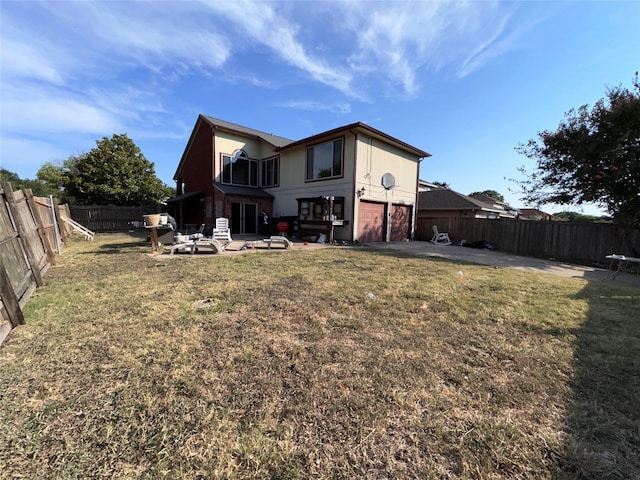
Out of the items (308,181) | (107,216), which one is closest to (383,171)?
(308,181)

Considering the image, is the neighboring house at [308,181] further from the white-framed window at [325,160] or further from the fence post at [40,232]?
the fence post at [40,232]

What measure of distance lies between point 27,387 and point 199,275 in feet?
12.1

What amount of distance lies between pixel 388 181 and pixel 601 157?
8.07 meters

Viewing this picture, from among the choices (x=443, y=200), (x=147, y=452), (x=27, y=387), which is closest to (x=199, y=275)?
(x=27, y=387)

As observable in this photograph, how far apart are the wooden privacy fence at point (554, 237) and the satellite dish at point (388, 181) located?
3.99 metres

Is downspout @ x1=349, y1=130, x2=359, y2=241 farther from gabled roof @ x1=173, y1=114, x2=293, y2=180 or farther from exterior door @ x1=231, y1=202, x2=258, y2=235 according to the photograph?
exterior door @ x1=231, y1=202, x2=258, y2=235

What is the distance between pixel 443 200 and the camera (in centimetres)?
2098

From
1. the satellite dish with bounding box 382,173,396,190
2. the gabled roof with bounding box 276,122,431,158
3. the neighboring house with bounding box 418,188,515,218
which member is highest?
the gabled roof with bounding box 276,122,431,158

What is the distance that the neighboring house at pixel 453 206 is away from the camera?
19.1 meters

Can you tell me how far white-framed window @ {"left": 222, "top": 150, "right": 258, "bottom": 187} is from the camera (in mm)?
17172

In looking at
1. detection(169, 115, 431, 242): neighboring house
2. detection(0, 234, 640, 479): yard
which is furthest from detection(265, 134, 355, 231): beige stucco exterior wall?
detection(0, 234, 640, 479): yard

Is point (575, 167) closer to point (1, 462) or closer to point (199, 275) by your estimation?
point (199, 275)

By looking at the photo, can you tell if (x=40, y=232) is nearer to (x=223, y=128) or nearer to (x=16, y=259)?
(x=16, y=259)

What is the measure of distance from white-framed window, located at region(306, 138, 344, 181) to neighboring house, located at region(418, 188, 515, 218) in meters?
8.28
